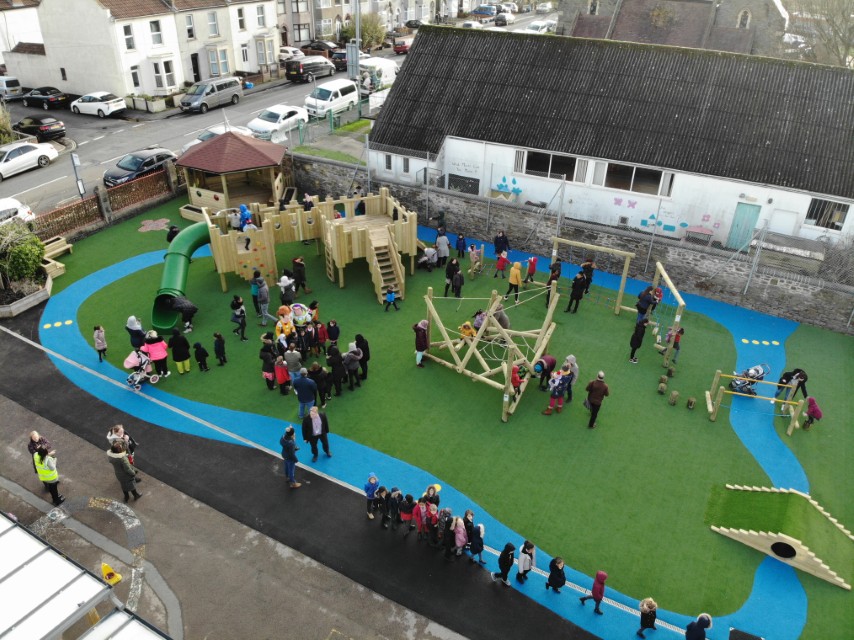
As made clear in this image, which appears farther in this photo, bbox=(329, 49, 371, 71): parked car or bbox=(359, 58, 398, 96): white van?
bbox=(329, 49, 371, 71): parked car

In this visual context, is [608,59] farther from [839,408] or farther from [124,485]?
[124,485]

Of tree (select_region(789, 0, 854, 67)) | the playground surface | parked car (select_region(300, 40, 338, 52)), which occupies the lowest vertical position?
the playground surface

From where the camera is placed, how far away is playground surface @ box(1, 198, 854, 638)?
12.6 metres

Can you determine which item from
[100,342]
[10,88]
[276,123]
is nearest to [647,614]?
[100,342]

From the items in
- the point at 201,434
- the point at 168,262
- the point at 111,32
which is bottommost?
the point at 201,434

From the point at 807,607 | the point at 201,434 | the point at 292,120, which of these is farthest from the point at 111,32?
the point at 807,607

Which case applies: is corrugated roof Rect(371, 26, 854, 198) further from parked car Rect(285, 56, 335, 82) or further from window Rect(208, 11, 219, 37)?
window Rect(208, 11, 219, 37)

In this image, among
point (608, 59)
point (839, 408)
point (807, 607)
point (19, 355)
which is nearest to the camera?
point (807, 607)

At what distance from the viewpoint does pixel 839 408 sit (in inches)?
687

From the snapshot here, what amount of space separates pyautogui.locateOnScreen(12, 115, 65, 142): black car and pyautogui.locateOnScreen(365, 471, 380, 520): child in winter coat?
3055 cm

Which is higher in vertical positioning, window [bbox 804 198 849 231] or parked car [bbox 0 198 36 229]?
window [bbox 804 198 849 231]

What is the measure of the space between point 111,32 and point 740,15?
124 feet

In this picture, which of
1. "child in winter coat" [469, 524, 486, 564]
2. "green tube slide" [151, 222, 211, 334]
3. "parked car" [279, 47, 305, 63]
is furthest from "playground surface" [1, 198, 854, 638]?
"parked car" [279, 47, 305, 63]

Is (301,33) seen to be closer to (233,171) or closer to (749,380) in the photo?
(233,171)
